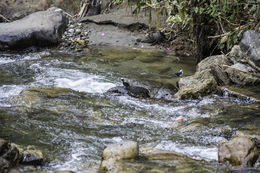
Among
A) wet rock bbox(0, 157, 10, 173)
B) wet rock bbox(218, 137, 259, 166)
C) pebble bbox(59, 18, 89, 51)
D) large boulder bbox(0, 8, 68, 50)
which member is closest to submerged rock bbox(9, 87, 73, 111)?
wet rock bbox(0, 157, 10, 173)

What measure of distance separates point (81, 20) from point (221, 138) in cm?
701

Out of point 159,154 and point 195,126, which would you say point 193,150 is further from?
point 195,126

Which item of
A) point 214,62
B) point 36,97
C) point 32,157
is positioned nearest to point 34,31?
point 36,97

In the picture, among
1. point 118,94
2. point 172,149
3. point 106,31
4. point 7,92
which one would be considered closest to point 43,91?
point 7,92

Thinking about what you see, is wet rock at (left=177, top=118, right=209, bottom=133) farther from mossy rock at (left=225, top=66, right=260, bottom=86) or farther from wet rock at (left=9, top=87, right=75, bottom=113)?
mossy rock at (left=225, top=66, right=260, bottom=86)

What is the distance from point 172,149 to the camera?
364cm

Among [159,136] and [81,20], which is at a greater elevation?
[81,20]

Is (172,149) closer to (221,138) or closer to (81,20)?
(221,138)

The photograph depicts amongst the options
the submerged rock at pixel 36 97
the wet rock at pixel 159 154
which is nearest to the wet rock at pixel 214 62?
the submerged rock at pixel 36 97

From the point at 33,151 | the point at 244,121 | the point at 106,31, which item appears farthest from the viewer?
the point at 106,31

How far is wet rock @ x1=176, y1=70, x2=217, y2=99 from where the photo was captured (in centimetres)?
540

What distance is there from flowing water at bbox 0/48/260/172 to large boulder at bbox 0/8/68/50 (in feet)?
4.48

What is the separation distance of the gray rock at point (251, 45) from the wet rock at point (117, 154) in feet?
10.7

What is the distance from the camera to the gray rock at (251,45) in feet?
18.7
